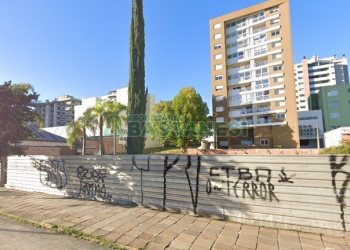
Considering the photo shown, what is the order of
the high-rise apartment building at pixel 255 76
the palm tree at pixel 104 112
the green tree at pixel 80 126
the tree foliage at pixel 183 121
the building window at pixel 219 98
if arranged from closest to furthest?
the green tree at pixel 80 126
the palm tree at pixel 104 112
the tree foliage at pixel 183 121
the high-rise apartment building at pixel 255 76
the building window at pixel 219 98

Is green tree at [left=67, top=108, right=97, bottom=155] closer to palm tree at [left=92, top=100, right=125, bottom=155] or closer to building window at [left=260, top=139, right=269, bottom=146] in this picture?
palm tree at [left=92, top=100, right=125, bottom=155]

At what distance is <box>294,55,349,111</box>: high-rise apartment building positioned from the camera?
96.1 m

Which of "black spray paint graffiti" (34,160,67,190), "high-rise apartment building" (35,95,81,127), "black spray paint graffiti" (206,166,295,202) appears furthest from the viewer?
"high-rise apartment building" (35,95,81,127)

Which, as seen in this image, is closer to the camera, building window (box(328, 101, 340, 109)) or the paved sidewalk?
the paved sidewalk

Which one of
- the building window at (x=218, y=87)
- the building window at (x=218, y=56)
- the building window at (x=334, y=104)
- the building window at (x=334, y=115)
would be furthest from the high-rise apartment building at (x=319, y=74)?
the building window at (x=218, y=56)

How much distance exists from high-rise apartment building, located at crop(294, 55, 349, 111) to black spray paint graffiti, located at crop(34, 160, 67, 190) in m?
102

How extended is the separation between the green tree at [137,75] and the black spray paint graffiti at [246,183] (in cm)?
1011

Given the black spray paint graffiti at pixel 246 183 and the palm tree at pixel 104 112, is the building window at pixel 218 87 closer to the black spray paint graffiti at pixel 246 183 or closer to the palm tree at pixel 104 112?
the palm tree at pixel 104 112

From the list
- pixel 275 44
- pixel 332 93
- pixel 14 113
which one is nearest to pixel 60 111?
pixel 275 44

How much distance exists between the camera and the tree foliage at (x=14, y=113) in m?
11.3

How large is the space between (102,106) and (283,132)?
103ft

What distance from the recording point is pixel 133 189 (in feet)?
26.1


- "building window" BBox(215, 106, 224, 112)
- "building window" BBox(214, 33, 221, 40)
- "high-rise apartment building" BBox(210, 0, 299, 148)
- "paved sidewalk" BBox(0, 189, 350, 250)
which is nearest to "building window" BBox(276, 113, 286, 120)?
"high-rise apartment building" BBox(210, 0, 299, 148)

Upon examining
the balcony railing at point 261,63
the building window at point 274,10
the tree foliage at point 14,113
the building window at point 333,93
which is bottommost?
the tree foliage at point 14,113
